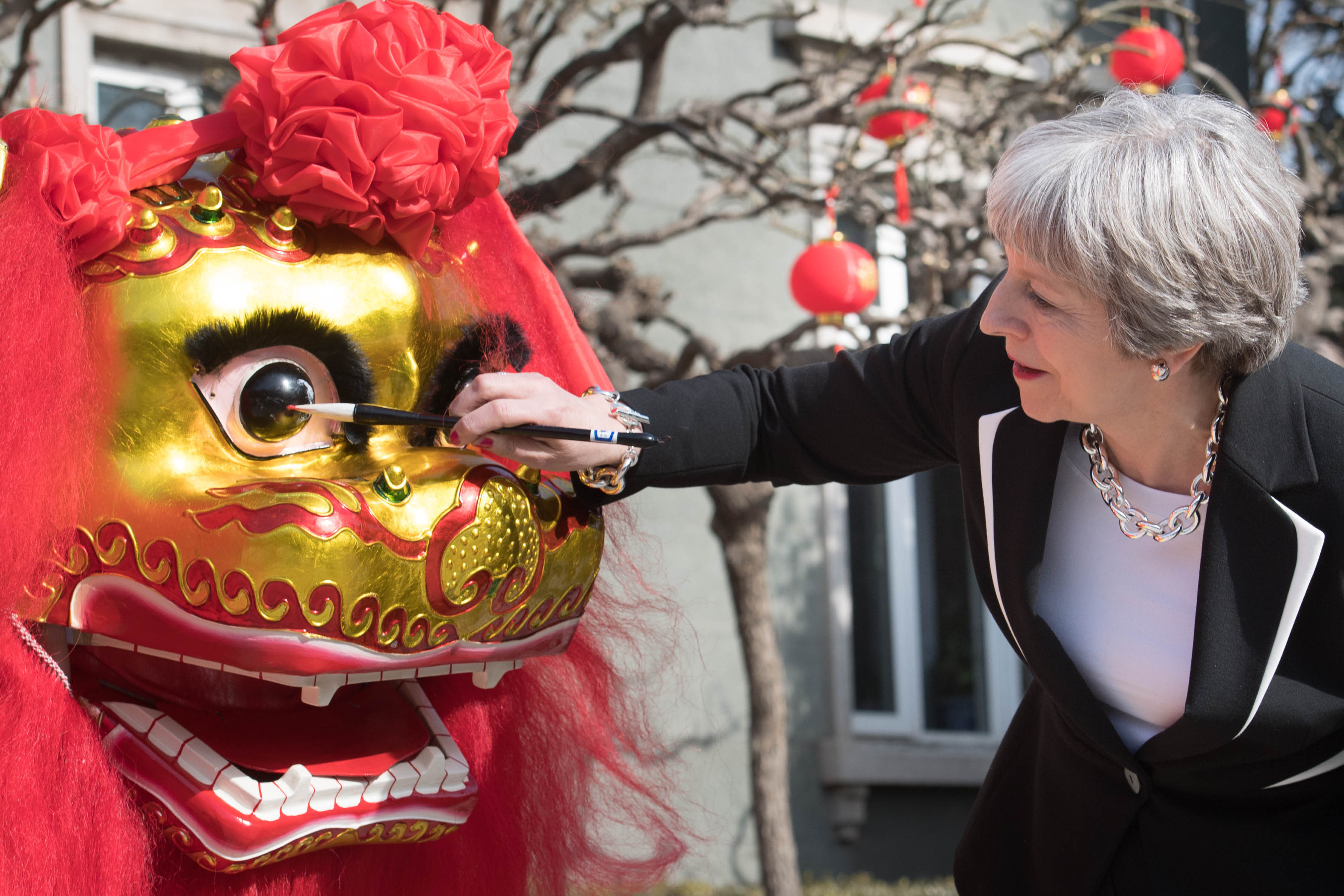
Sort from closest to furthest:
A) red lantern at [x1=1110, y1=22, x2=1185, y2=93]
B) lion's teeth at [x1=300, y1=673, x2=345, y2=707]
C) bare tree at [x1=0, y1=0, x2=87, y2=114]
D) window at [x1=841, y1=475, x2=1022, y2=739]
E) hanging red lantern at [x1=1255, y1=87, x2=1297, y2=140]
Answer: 1. lion's teeth at [x1=300, y1=673, x2=345, y2=707]
2. bare tree at [x1=0, y1=0, x2=87, y2=114]
3. red lantern at [x1=1110, y1=22, x2=1185, y2=93]
4. hanging red lantern at [x1=1255, y1=87, x2=1297, y2=140]
5. window at [x1=841, y1=475, x2=1022, y2=739]

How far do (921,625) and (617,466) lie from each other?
551 centimetres

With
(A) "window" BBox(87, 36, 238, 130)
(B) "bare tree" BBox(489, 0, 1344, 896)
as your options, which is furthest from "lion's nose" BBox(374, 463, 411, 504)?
(A) "window" BBox(87, 36, 238, 130)

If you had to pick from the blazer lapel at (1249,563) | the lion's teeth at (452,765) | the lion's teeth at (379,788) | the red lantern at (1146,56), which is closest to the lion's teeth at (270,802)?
the lion's teeth at (379,788)

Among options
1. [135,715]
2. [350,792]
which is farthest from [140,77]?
[350,792]

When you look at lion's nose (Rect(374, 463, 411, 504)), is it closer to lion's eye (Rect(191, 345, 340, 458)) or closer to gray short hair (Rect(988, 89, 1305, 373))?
lion's eye (Rect(191, 345, 340, 458))

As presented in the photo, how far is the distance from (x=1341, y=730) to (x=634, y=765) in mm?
985

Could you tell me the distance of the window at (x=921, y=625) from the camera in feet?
21.9

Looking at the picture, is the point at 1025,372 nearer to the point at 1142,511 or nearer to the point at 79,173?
the point at 1142,511

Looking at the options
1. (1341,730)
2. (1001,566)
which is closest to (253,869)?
(1001,566)

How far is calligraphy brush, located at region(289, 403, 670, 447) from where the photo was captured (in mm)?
1516

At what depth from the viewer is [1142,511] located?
158cm

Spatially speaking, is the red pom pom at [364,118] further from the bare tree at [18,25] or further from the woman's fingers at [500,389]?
the bare tree at [18,25]

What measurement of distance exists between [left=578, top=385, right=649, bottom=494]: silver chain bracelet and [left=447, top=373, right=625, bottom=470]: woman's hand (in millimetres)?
13

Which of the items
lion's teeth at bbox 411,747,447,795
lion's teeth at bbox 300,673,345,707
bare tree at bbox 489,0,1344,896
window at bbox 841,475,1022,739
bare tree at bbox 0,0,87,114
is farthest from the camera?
window at bbox 841,475,1022,739
